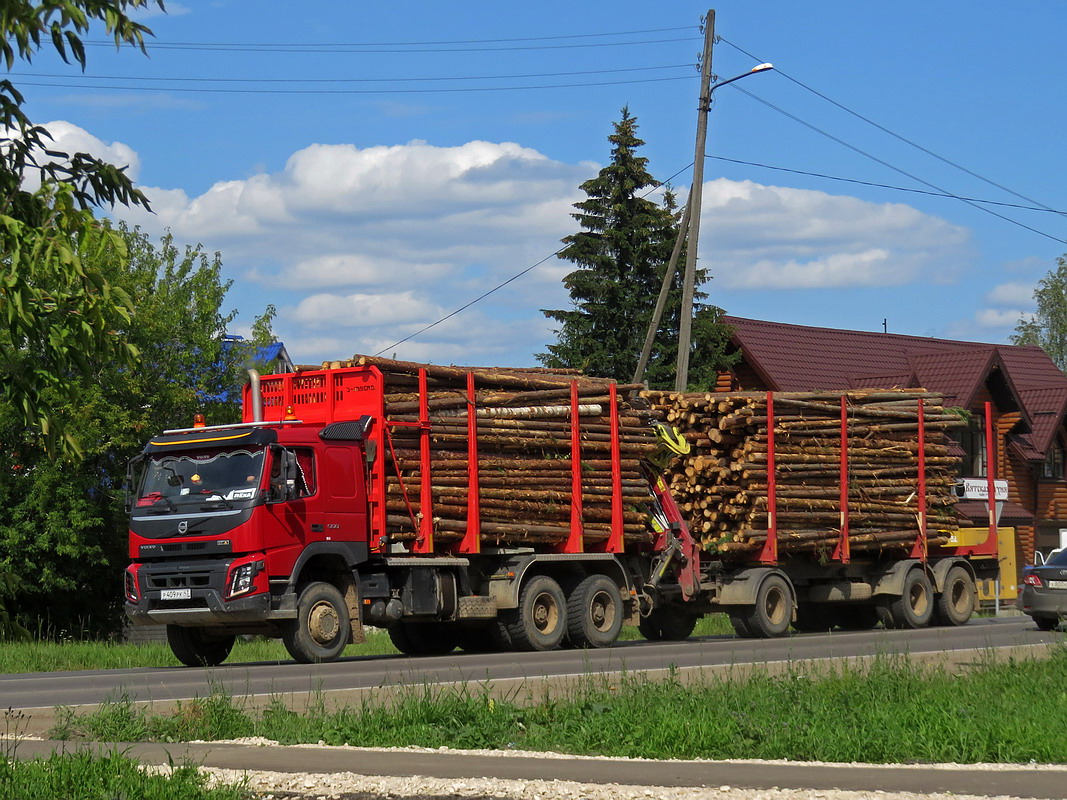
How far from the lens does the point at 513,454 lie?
21.0 m

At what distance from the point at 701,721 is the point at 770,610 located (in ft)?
45.3

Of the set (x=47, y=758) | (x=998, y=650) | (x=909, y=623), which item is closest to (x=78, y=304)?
(x=47, y=758)

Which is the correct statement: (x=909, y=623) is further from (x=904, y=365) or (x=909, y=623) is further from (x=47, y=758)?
(x=904, y=365)

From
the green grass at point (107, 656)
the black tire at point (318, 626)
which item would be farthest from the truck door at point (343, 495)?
the green grass at point (107, 656)

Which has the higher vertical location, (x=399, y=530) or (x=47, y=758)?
(x=399, y=530)

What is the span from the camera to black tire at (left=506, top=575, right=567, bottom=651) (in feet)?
67.1

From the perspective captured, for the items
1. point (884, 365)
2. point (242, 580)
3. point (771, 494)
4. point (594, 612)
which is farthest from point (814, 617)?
point (884, 365)

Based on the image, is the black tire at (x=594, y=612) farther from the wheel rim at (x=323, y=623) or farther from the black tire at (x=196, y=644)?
the black tire at (x=196, y=644)

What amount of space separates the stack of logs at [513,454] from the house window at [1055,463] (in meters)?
33.5

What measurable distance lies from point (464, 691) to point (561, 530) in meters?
9.33

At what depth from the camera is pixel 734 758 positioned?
30.8 feet

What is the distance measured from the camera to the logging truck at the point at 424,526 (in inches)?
724

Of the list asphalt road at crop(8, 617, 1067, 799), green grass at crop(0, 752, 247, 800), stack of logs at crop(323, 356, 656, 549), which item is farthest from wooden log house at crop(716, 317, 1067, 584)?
green grass at crop(0, 752, 247, 800)

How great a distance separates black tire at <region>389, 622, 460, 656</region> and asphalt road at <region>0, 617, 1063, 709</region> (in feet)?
3.88
